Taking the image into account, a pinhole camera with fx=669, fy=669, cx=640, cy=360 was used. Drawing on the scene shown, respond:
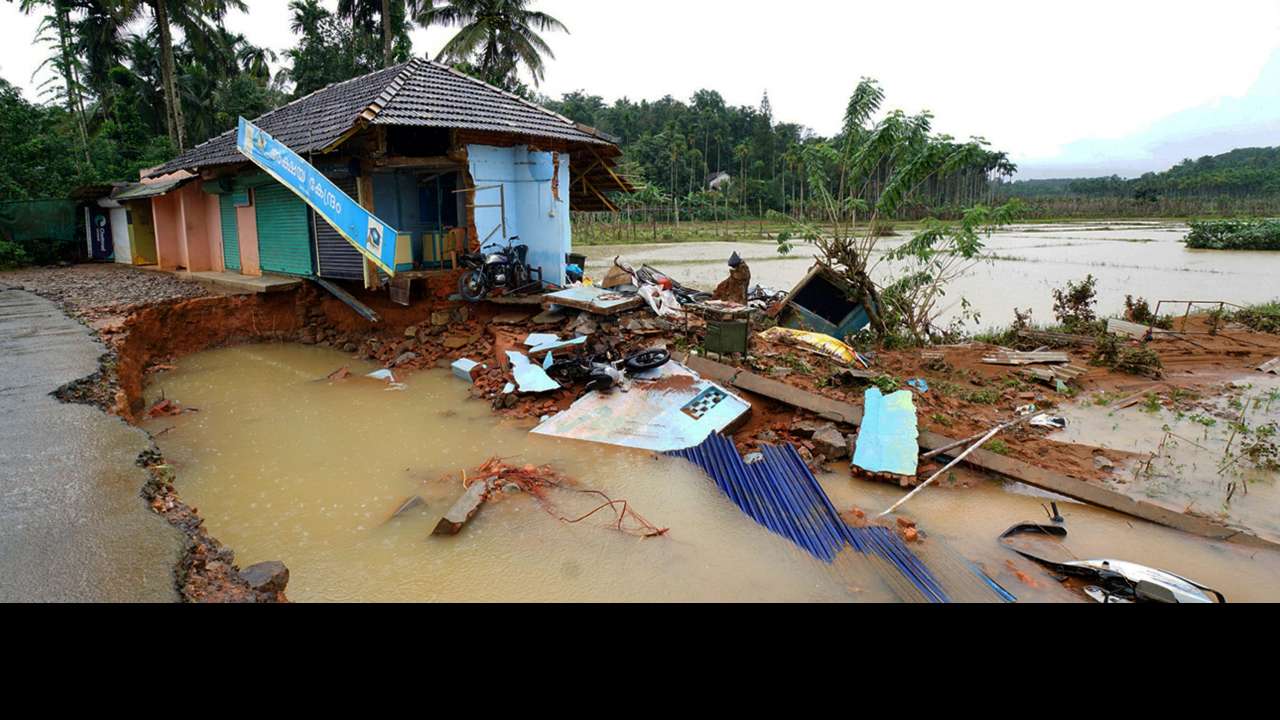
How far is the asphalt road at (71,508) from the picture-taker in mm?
3242

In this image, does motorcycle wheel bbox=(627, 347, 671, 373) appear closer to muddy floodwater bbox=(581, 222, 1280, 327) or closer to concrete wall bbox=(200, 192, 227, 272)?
muddy floodwater bbox=(581, 222, 1280, 327)

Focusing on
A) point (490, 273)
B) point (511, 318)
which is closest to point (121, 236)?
point (490, 273)

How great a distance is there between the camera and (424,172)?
13.1m

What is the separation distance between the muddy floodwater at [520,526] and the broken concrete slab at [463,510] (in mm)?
134

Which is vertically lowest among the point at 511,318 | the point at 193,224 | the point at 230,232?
the point at 511,318

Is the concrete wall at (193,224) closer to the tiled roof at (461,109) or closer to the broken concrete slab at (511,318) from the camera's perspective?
the tiled roof at (461,109)

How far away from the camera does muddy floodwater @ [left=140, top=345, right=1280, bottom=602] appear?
5.24 metres

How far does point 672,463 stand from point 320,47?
26.9 metres

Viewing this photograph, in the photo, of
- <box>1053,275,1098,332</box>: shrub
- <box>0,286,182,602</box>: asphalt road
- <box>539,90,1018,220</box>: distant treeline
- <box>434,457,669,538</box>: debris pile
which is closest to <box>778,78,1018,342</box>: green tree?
<box>1053,275,1098,332</box>: shrub

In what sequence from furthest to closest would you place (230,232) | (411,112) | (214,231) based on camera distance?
(214,231) < (230,232) < (411,112)

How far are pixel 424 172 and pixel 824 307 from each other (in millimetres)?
8256

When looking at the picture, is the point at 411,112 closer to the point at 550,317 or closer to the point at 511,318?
the point at 511,318

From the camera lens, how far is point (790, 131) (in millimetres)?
67000
